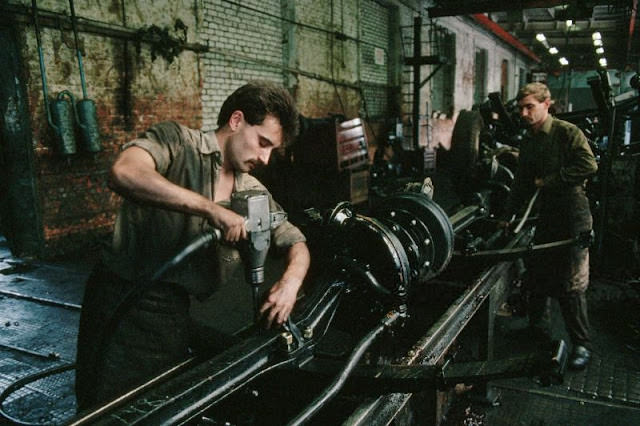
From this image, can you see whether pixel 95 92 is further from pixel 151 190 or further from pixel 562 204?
pixel 562 204

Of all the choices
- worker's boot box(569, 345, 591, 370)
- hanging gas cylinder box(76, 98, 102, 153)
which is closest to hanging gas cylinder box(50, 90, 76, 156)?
hanging gas cylinder box(76, 98, 102, 153)

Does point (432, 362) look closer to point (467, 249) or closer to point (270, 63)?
point (467, 249)

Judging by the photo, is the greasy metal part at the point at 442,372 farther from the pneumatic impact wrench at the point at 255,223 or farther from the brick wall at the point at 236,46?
the brick wall at the point at 236,46

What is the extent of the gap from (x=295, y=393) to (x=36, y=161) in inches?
189

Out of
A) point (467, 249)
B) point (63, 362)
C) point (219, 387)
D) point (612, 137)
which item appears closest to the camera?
point (219, 387)

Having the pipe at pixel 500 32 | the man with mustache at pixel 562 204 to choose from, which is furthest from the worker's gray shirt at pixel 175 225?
the pipe at pixel 500 32

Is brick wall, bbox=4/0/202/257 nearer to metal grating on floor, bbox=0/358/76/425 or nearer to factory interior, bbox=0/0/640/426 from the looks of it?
factory interior, bbox=0/0/640/426

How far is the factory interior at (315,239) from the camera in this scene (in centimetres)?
166

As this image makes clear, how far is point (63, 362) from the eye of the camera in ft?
10.5

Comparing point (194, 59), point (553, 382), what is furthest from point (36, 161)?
point (553, 382)

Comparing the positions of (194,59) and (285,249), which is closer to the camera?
(285,249)

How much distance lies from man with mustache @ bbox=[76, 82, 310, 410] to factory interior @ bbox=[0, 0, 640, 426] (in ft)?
0.10

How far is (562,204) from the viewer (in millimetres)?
3613

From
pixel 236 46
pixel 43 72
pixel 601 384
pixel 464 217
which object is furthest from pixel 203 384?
pixel 236 46
